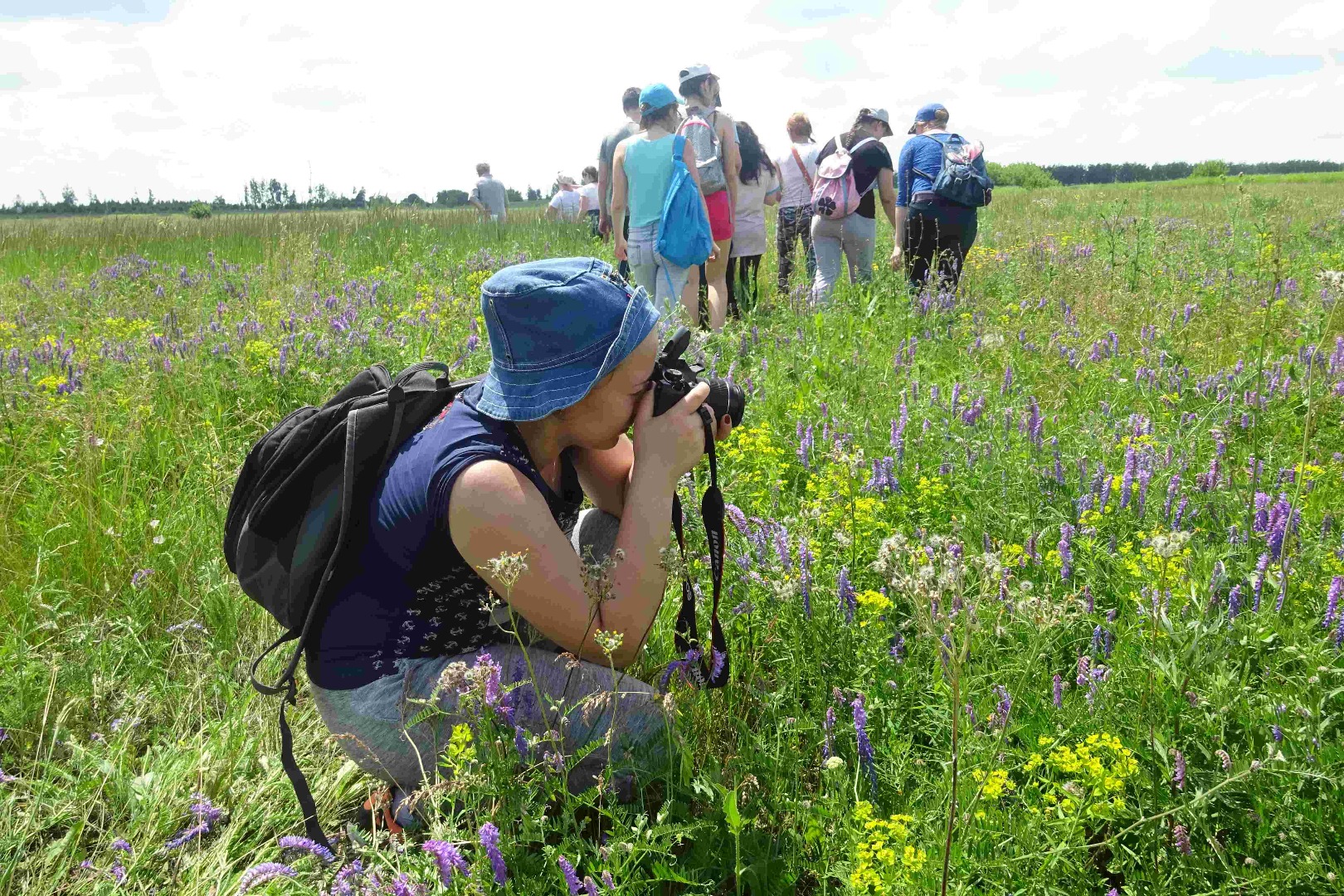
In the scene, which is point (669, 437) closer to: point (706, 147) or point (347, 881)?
point (347, 881)

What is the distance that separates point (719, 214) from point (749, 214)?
708 millimetres

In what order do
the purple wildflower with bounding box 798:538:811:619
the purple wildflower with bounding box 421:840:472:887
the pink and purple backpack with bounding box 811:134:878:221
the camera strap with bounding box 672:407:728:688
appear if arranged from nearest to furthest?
the purple wildflower with bounding box 421:840:472:887 → the camera strap with bounding box 672:407:728:688 → the purple wildflower with bounding box 798:538:811:619 → the pink and purple backpack with bounding box 811:134:878:221

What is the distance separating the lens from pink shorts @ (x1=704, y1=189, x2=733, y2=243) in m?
6.43

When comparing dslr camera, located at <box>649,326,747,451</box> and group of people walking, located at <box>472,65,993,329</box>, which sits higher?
group of people walking, located at <box>472,65,993,329</box>

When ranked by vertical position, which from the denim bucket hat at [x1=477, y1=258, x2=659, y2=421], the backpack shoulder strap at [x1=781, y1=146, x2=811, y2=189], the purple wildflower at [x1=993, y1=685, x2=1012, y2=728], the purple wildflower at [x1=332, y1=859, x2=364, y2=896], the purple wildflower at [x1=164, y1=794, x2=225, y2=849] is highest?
the backpack shoulder strap at [x1=781, y1=146, x2=811, y2=189]

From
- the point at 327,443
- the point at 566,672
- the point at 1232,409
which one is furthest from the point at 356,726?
the point at 1232,409

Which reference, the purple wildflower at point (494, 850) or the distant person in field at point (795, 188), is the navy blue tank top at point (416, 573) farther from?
the distant person in field at point (795, 188)

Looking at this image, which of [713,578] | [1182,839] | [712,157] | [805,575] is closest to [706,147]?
[712,157]

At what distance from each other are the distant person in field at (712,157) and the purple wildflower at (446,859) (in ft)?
14.9

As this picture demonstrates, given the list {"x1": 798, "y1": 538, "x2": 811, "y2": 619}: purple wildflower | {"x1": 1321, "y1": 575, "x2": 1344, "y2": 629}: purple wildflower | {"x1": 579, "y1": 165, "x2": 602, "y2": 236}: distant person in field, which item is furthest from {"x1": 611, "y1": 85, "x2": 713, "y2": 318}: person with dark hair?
{"x1": 579, "y1": 165, "x2": 602, "y2": 236}: distant person in field

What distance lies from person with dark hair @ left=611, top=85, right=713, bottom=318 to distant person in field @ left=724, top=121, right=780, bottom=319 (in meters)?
1.13

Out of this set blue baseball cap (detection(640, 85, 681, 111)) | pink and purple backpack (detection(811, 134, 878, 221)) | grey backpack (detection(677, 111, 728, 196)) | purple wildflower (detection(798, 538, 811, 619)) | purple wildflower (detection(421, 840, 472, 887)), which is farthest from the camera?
pink and purple backpack (detection(811, 134, 878, 221))

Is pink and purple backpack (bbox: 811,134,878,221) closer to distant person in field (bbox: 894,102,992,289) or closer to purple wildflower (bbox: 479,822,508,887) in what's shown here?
distant person in field (bbox: 894,102,992,289)

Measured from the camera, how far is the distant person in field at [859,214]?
22.0ft
